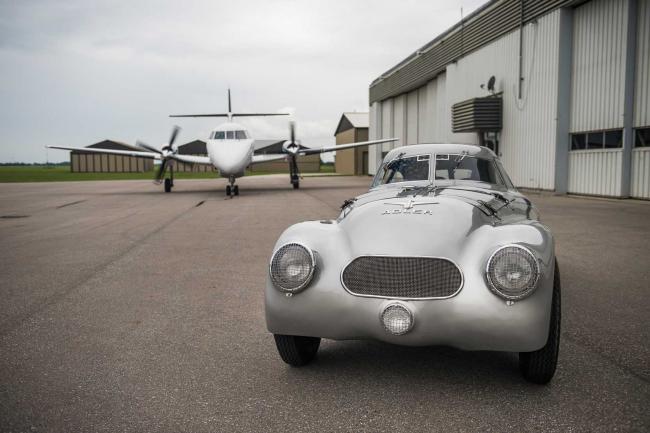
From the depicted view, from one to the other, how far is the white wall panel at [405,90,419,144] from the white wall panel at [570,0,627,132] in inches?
724

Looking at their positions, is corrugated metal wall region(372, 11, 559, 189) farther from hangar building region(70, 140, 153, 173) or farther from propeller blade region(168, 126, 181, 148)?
hangar building region(70, 140, 153, 173)

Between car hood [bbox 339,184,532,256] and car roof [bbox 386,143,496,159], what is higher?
car roof [bbox 386,143,496,159]

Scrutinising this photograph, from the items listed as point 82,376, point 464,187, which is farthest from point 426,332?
point 82,376

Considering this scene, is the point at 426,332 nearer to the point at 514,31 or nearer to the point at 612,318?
the point at 612,318

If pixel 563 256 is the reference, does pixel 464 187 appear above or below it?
above

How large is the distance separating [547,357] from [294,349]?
5.14ft

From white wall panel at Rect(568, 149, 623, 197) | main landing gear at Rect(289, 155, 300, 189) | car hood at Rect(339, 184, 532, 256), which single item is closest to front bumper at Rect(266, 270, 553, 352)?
car hood at Rect(339, 184, 532, 256)

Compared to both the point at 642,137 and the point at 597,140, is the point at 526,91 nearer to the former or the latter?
the point at 597,140

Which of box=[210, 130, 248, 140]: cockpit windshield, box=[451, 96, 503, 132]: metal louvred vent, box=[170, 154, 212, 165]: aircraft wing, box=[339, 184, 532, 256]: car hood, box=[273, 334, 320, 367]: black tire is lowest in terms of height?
box=[273, 334, 320, 367]: black tire

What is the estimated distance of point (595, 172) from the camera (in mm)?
18250

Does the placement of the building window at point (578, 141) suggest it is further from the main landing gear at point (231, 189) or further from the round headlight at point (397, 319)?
the round headlight at point (397, 319)

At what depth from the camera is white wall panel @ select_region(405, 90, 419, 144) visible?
37.8 metres

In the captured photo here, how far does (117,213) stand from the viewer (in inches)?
603

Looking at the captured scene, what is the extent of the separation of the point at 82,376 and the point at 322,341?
1.75 meters
